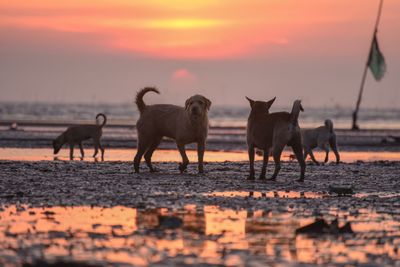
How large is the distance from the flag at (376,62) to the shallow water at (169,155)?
17.3 metres

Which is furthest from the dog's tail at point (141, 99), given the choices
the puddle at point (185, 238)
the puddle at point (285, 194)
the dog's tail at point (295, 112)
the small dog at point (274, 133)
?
the puddle at point (185, 238)

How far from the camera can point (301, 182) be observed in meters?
17.3

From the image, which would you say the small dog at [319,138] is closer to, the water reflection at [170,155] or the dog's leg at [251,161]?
the water reflection at [170,155]

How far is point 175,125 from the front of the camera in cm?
1916

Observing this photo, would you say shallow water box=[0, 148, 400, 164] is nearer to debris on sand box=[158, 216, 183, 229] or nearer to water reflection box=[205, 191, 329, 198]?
water reflection box=[205, 191, 329, 198]

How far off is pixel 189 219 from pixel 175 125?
26.5 ft

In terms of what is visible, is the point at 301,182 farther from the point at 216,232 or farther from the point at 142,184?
the point at 216,232

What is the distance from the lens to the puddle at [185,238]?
8.41 m

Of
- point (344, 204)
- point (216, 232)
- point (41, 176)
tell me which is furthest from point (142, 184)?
point (216, 232)

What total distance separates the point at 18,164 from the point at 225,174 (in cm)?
532

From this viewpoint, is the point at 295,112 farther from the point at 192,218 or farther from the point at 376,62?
the point at 376,62

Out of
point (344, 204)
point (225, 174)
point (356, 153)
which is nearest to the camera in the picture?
point (344, 204)

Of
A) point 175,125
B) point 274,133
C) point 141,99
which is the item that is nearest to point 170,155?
point 141,99

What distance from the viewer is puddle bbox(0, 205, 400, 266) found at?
8414 mm
